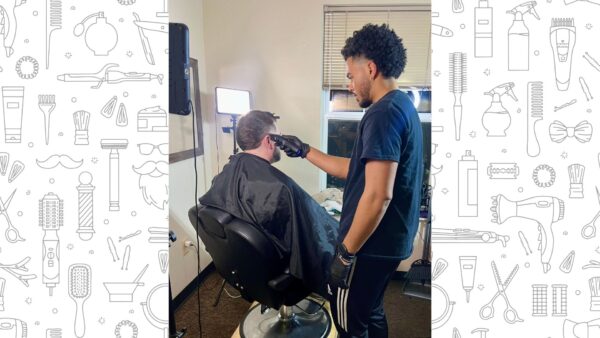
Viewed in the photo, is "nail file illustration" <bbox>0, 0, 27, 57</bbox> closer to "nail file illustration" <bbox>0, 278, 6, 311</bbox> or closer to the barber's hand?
"nail file illustration" <bbox>0, 278, 6, 311</bbox>

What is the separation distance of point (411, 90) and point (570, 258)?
1824 millimetres

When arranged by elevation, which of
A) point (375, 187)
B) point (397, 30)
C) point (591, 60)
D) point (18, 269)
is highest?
point (397, 30)

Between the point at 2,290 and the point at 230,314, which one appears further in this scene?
the point at 230,314

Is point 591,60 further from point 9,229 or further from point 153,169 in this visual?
point 9,229

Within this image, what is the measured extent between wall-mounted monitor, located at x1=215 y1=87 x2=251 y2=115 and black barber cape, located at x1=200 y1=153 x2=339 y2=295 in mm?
580

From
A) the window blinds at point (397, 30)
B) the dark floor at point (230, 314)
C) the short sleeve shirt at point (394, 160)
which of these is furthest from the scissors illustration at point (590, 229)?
the window blinds at point (397, 30)

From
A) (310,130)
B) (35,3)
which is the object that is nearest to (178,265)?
(310,130)

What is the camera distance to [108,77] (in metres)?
0.54

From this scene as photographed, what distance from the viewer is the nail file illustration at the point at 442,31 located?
1.69 ft

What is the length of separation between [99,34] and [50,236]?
0.34m

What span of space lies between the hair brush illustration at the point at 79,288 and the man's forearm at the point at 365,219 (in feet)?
2.34

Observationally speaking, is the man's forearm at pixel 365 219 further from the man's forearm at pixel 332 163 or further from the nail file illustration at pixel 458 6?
the nail file illustration at pixel 458 6

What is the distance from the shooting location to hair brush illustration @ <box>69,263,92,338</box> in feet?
1.83

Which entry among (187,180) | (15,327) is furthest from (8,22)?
(187,180)
